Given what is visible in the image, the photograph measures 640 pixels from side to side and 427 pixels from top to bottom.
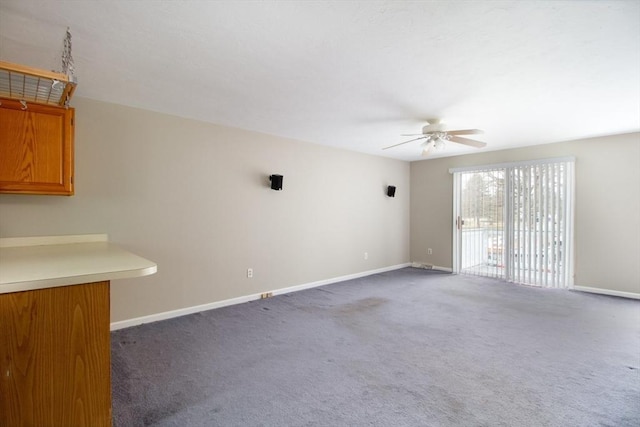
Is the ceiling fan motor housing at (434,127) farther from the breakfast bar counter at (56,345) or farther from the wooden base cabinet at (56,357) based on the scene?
the wooden base cabinet at (56,357)

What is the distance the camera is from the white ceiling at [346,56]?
5.66ft

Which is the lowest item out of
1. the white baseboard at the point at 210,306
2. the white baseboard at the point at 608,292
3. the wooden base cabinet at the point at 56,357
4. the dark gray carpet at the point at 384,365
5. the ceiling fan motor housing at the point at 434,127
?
the dark gray carpet at the point at 384,365

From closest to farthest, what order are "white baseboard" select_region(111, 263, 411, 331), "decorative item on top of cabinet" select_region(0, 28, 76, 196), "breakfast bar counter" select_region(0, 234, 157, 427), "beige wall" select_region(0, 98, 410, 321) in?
1. "breakfast bar counter" select_region(0, 234, 157, 427)
2. "decorative item on top of cabinet" select_region(0, 28, 76, 196)
3. "beige wall" select_region(0, 98, 410, 321)
4. "white baseboard" select_region(111, 263, 411, 331)

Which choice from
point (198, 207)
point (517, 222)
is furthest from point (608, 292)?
point (198, 207)

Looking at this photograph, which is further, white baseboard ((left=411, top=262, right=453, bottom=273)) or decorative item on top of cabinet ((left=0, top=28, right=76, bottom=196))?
white baseboard ((left=411, top=262, right=453, bottom=273))

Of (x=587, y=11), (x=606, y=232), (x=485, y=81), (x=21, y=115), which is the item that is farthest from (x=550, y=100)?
(x=21, y=115)

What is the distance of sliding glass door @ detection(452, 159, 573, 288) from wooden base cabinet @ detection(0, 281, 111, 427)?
19.5 ft

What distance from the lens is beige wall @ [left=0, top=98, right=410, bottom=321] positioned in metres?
3.04

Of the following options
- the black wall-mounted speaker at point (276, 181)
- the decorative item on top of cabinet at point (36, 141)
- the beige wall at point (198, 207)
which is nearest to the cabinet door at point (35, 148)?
the decorative item on top of cabinet at point (36, 141)

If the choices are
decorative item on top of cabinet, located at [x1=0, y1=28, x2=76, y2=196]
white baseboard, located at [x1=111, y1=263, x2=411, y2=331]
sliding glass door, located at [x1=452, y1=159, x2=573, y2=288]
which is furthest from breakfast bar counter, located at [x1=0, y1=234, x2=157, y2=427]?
sliding glass door, located at [x1=452, y1=159, x2=573, y2=288]

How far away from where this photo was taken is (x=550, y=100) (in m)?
3.10

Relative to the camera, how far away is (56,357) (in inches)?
48.1

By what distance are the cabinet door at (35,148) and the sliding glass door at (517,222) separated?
238 inches

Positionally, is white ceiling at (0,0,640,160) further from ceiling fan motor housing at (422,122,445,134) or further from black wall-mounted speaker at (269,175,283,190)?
black wall-mounted speaker at (269,175,283,190)
